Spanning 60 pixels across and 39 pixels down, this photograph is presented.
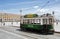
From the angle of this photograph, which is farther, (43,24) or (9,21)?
(9,21)

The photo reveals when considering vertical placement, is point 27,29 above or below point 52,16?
below

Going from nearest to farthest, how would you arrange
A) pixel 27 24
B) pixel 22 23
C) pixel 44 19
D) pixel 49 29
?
pixel 49 29, pixel 44 19, pixel 27 24, pixel 22 23

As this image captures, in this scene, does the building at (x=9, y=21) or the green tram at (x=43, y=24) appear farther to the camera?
the building at (x=9, y=21)

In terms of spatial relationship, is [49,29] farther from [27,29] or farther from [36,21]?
[27,29]

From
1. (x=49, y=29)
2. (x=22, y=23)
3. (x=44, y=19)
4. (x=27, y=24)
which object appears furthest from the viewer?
(x=22, y=23)

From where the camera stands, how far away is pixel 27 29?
3528cm

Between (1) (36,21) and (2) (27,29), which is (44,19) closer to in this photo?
(1) (36,21)

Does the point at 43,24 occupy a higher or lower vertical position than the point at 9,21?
higher

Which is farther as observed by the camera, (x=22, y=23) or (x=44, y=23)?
(x=22, y=23)

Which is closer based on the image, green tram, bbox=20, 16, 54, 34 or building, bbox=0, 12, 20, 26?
green tram, bbox=20, 16, 54, 34

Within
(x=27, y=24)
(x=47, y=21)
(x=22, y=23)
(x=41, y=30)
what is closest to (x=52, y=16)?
(x=47, y=21)

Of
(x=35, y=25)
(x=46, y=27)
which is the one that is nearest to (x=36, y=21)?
(x=35, y=25)

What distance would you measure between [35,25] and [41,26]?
2061mm

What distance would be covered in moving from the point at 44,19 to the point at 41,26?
6.77ft
